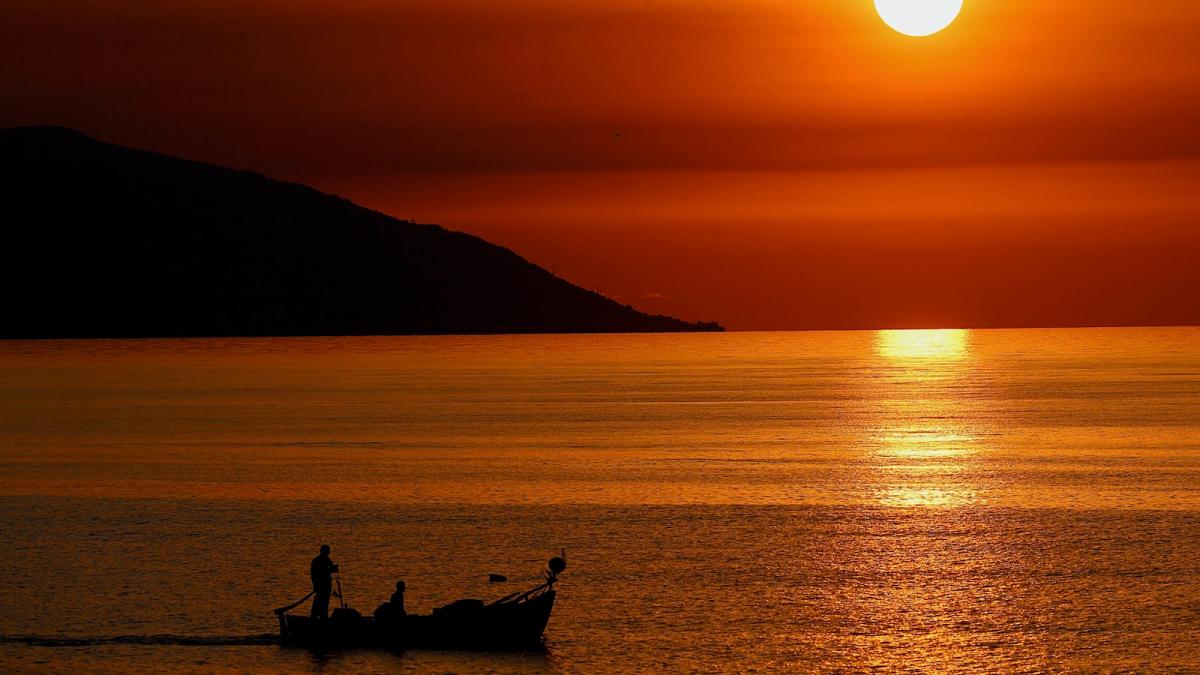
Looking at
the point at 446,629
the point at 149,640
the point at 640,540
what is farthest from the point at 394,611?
the point at 640,540

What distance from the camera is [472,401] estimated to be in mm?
167500

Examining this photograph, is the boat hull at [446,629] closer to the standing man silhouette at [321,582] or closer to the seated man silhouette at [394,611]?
the seated man silhouette at [394,611]

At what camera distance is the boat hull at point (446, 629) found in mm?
41000

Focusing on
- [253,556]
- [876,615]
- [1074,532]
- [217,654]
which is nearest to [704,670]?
[876,615]

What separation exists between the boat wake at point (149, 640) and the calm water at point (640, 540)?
0.37 ft

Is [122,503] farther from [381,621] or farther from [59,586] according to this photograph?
[381,621]

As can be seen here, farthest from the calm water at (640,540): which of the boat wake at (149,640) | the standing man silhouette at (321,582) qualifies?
the standing man silhouette at (321,582)

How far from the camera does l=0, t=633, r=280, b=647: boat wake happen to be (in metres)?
42.0

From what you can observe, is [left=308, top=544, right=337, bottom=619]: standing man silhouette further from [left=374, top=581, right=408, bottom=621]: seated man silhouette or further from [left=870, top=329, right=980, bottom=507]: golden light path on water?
[left=870, top=329, right=980, bottom=507]: golden light path on water

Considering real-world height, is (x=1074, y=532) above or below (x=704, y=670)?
above

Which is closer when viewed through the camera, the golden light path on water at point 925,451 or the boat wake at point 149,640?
the boat wake at point 149,640

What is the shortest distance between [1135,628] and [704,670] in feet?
44.6

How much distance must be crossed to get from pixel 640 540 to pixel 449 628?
1907 cm

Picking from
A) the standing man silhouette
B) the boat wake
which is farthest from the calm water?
the standing man silhouette
